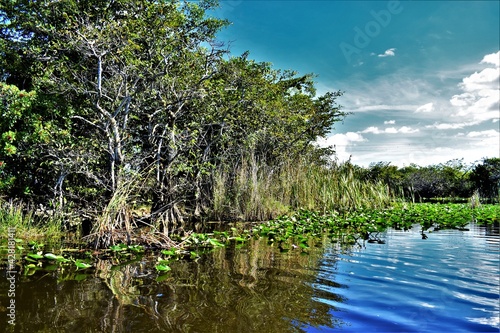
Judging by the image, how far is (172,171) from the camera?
848 cm

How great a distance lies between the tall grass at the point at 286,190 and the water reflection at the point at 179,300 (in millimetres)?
4772

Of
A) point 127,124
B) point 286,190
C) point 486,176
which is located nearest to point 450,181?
point 486,176

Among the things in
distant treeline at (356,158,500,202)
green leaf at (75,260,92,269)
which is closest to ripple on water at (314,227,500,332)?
green leaf at (75,260,92,269)

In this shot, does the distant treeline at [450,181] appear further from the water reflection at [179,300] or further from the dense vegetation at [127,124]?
the water reflection at [179,300]

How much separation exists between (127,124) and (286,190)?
4899mm

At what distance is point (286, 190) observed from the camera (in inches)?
398

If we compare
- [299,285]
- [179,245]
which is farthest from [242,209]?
[299,285]

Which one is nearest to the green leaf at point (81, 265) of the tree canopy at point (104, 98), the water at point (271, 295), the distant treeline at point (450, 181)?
the water at point (271, 295)

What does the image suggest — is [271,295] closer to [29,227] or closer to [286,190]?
[29,227]

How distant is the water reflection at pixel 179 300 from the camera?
2477 mm

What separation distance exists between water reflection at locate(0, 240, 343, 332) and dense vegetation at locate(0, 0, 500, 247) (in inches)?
66.7

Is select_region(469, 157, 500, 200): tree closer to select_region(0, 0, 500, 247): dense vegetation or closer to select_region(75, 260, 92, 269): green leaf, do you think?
select_region(0, 0, 500, 247): dense vegetation

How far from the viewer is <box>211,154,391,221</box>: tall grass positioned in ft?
29.9

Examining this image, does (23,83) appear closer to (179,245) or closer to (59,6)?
(59,6)
